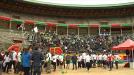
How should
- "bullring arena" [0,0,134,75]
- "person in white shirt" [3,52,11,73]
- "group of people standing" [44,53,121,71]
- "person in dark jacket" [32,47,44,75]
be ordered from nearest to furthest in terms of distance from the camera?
1. "person in dark jacket" [32,47,44,75]
2. "person in white shirt" [3,52,11,73]
3. "group of people standing" [44,53,121,71]
4. "bullring arena" [0,0,134,75]

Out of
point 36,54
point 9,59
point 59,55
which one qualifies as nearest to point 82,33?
point 59,55

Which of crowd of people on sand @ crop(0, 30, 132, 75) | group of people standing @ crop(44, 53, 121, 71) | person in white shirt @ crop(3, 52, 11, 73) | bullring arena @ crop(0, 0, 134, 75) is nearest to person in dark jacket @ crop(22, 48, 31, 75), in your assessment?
crowd of people on sand @ crop(0, 30, 132, 75)

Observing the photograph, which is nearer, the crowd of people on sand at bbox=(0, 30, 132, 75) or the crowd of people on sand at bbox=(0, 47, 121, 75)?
the crowd of people on sand at bbox=(0, 47, 121, 75)

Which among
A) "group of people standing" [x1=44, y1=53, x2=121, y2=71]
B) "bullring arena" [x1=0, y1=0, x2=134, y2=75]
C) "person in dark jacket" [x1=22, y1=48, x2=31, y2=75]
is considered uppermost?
"bullring arena" [x1=0, y1=0, x2=134, y2=75]

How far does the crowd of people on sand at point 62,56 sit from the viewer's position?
50.4 ft

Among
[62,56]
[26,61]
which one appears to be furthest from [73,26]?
[26,61]

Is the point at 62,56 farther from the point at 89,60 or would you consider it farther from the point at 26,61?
the point at 26,61

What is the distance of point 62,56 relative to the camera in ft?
79.7

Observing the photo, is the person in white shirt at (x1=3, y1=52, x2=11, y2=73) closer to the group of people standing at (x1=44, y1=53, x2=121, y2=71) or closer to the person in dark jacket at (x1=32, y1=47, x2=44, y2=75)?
the group of people standing at (x1=44, y1=53, x2=121, y2=71)

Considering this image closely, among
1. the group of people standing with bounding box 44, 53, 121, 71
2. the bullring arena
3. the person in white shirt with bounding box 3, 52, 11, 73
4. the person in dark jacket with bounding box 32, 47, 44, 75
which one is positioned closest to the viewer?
the person in dark jacket with bounding box 32, 47, 44, 75

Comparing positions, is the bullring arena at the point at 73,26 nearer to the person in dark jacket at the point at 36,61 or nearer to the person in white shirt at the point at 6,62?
the person in white shirt at the point at 6,62

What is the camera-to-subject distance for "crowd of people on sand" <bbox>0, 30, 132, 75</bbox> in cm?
1535

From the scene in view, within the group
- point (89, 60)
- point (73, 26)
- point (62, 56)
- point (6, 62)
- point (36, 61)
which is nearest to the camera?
point (36, 61)

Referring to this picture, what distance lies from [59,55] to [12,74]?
18.1ft
